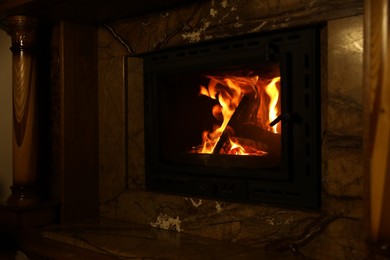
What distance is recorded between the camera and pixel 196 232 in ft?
6.65

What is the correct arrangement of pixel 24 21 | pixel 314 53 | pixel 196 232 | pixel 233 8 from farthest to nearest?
1. pixel 24 21
2. pixel 196 232
3. pixel 233 8
4. pixel 314 53

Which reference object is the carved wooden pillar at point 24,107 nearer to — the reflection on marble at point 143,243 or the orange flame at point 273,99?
the reflection on marble at point 143,243

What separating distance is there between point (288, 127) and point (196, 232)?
607mm

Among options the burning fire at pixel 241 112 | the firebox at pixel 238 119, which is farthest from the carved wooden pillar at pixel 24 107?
the burning fire at pixel 241 112

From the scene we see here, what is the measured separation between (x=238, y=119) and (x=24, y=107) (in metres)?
1.05

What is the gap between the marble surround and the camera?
61.4 inches

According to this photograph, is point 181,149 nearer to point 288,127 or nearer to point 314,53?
point 288,127

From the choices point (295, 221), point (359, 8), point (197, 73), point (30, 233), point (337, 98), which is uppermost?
point (359, 8)

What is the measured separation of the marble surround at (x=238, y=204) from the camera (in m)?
1.56

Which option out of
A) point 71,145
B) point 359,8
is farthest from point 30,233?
point 359,8

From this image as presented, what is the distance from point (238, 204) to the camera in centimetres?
189

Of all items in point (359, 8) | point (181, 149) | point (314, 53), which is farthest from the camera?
point (181, 149)

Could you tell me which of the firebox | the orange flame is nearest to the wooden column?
the firebox

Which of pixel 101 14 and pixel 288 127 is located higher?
pixel 101 14
